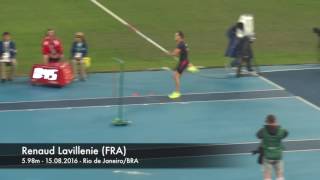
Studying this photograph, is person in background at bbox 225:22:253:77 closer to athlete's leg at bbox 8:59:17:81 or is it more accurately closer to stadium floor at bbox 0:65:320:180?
stadium floor at bbox 0:65:320:180

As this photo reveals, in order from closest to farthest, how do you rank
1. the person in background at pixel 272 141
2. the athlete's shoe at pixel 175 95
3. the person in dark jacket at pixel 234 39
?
the person in background at pixel 272 141 → the athlete's shoe at pixel 175 95 → the person in dark jacket at pixel 234 39

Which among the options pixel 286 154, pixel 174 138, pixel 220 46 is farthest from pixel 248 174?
pixel 220 46

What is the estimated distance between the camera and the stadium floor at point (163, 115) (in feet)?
49.9

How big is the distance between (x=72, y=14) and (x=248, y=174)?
2131 cm

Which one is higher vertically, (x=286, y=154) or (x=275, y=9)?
(x=275, y=9)

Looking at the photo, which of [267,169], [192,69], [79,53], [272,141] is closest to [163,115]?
[192,69]

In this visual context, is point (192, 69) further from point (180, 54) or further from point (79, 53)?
point (79, 53)

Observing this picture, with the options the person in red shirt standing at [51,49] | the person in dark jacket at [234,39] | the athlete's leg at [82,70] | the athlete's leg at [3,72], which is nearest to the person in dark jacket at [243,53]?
the person in dark jacket at [234,39]

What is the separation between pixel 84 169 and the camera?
1507cm

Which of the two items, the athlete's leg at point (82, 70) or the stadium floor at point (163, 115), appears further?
the athlete's leg at point (82, 70)

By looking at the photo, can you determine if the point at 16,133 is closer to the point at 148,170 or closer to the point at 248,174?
the point at 148,170

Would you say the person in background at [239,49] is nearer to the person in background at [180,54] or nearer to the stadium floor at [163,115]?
the stadium floor at [163,115]

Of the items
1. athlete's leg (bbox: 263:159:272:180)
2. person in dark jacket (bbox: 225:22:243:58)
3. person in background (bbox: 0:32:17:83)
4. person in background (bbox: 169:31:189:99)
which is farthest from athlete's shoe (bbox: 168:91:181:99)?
athlete's leg (bbox: 263:159:272:180)

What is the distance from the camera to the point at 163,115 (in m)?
19.4
